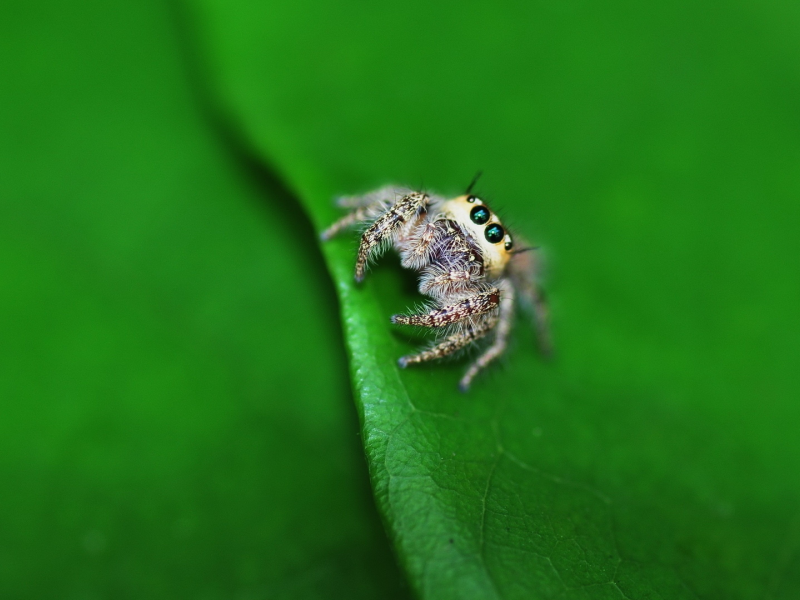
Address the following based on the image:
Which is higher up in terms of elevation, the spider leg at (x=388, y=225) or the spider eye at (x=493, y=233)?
the spider eye at (x=493, y=233)

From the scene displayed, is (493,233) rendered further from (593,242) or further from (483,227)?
(593,242)

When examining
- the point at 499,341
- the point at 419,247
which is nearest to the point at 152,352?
the point at 419,247

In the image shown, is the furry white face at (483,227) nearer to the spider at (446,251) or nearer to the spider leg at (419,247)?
the spider at (446,251)

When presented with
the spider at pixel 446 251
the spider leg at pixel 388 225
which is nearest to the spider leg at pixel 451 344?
the spider at pixel 446 251

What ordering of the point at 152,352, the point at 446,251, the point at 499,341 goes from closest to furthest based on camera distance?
1. the point at 446,251
2. the point at 499,341
3. the point at 152,352

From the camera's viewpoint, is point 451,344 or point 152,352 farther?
point 152,352

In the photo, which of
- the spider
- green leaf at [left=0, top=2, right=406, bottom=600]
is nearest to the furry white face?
the spider

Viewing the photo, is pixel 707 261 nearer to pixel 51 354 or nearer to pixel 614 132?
pixel 614 132

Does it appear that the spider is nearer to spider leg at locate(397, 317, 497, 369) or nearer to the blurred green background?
spider leg at locate(397, 317, 497, 369)
